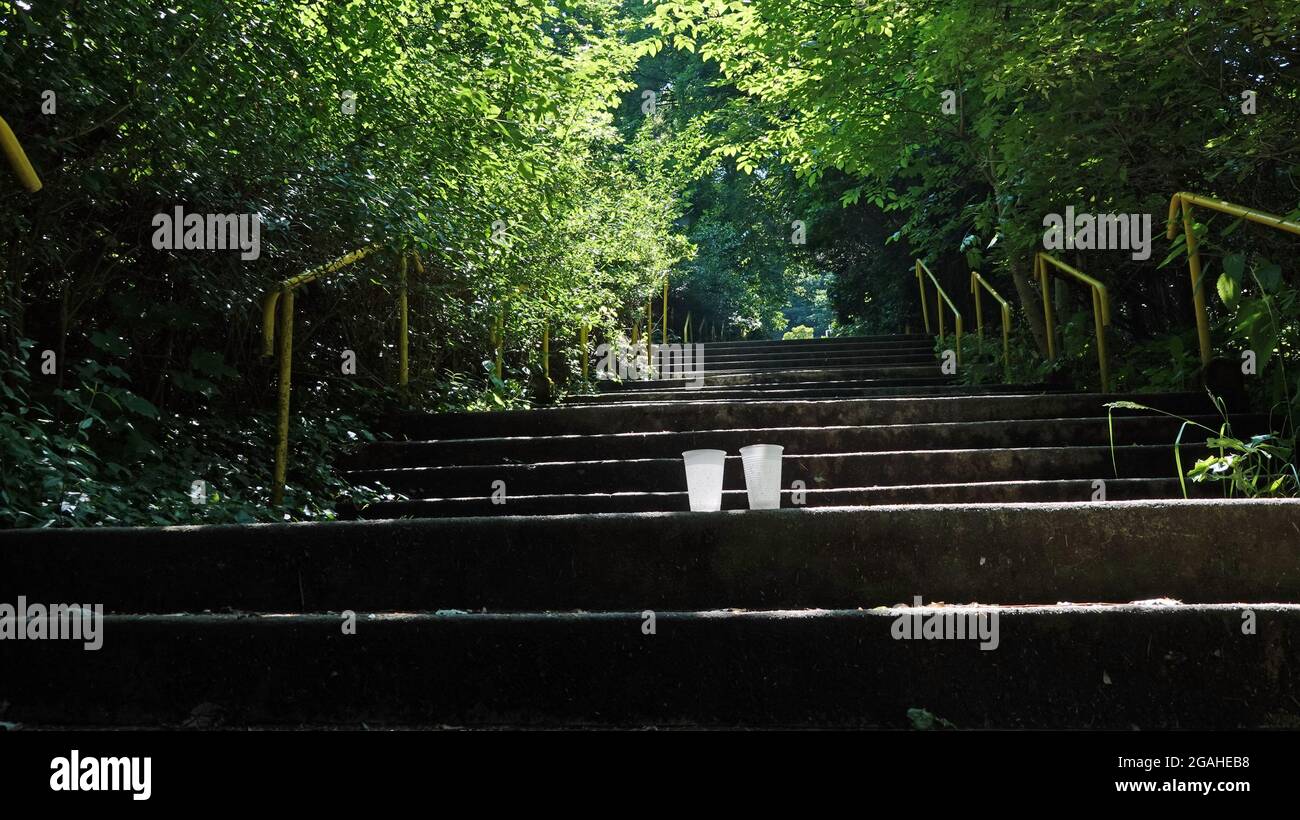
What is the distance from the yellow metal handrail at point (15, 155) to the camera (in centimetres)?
267

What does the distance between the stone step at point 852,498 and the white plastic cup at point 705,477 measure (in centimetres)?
50

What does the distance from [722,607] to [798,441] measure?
1.88 meters

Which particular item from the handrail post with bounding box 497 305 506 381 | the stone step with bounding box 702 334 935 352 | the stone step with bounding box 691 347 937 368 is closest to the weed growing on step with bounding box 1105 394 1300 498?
the handrail post with bounding box 497 305 506 381

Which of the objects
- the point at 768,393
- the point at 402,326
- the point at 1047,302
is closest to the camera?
the point at 402,326

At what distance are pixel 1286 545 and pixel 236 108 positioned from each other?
12.1ft

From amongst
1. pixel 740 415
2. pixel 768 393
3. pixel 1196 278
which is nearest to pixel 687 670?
pixel 740 415

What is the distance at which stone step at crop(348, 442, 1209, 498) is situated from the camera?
155 inches

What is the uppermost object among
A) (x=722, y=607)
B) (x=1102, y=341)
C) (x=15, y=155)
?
(x=15, y=155)

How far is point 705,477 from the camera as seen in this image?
3174 mm

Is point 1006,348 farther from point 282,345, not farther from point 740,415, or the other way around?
point 282,345

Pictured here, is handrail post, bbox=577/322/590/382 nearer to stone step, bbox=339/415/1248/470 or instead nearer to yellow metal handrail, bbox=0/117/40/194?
stone step, bbox=339/415/1248/470
